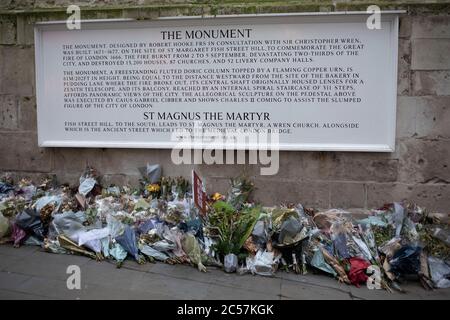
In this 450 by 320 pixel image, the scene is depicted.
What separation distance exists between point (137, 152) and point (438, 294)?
11.7 feet

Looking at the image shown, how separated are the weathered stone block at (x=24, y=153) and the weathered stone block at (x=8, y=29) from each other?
1.16 m

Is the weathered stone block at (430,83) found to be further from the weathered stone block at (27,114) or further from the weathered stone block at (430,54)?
the weathered stone block at (27,114)

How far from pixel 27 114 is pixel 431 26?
15.9 feet

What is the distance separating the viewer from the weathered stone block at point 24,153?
568cm

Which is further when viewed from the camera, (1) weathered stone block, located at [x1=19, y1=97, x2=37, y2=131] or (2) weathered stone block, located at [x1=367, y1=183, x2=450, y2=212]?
(1) weathered stone block, located at [x1=19, y1=97, x2=37, y2=131]

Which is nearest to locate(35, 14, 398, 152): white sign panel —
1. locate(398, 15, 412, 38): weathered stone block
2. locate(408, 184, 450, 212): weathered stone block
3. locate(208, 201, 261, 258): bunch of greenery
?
locate(398, 15, 412, 38): weathered stone block

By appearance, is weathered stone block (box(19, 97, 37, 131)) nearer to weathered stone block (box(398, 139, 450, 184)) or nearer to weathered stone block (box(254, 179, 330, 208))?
weathered stone block (box(254, 179, 330, 208))

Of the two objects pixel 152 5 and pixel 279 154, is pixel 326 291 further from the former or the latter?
pixel 152 5

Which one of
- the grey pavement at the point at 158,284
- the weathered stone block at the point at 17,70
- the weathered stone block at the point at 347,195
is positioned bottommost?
the grey pavement at the point at 158,284

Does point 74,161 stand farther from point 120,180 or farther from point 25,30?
point 25,30

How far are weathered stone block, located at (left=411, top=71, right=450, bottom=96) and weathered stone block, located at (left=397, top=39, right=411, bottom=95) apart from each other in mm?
61

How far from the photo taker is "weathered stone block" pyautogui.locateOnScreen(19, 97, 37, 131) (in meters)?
5.61

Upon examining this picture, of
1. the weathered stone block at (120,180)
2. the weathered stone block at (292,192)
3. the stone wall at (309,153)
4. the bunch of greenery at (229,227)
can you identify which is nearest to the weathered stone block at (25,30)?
the stone wall at (309,153)

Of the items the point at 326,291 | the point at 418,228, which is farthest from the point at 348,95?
the point at 326,291
